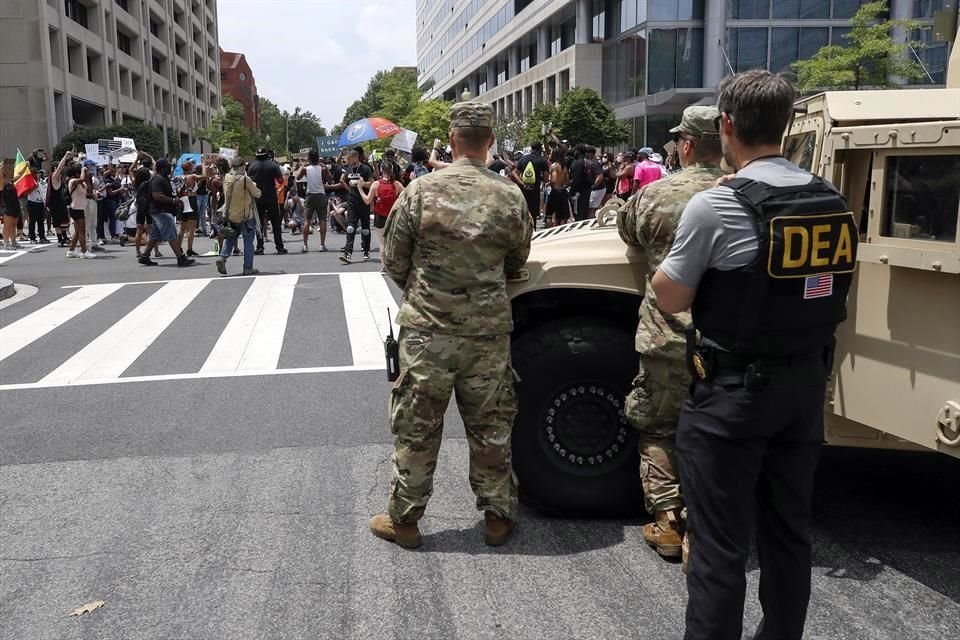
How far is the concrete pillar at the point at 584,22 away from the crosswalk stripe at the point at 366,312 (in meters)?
40.7

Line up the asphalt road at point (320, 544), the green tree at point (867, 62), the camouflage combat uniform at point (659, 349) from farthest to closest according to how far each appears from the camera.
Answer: the green tree at point (867, 62) < the camouflage combat uniform at point (659, 349) < the asphalt road at point (320, 544)

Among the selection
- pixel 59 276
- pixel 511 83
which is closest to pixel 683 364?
pixel 59 276

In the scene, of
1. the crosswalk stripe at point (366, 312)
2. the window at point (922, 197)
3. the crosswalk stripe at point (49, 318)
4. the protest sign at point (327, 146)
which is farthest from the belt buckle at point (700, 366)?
the protest sign at point (327, 146)

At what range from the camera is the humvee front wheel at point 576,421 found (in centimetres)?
418

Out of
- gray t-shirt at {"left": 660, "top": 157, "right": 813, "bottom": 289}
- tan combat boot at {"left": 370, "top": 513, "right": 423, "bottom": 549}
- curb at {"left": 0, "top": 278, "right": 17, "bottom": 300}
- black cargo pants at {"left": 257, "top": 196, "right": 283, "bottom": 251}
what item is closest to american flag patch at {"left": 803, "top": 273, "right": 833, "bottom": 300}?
gray t-shirt at {"left": 660, "top": 157, "right": 813, "bottom": 289}

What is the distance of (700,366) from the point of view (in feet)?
8.72

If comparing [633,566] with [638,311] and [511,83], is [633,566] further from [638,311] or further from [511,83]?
[511,83]

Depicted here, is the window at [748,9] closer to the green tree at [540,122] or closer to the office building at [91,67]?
the green tree at [540,122]

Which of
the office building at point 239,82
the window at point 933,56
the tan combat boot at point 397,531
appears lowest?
the tan combat boot at point 397,531

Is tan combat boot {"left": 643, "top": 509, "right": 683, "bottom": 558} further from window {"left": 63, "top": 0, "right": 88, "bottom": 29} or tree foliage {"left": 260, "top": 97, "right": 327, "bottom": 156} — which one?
tree foliage {"left": 260, "top": 97, "right": 327, "bottom": 156}

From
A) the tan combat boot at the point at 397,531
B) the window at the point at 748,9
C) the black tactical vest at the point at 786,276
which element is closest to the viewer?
the black tactical vest at the point at 786,276

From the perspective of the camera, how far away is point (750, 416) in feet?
8.37

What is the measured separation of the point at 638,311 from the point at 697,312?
1452 mm

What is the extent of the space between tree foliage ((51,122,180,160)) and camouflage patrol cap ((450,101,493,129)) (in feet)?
132
